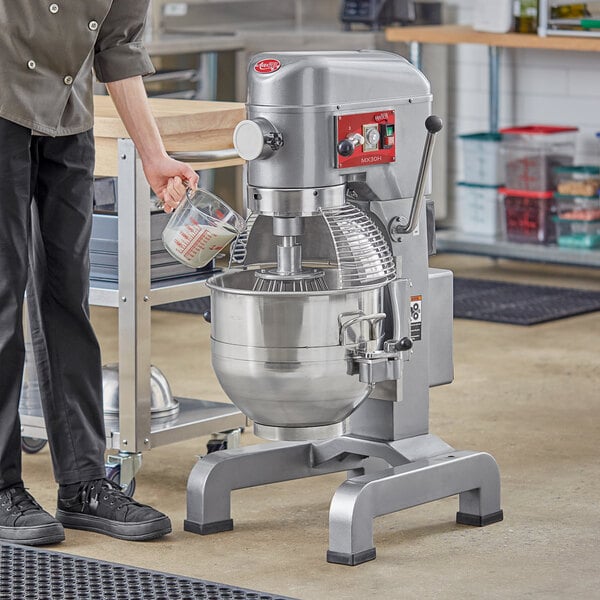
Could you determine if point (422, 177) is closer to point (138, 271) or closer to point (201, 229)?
point (201, 229)

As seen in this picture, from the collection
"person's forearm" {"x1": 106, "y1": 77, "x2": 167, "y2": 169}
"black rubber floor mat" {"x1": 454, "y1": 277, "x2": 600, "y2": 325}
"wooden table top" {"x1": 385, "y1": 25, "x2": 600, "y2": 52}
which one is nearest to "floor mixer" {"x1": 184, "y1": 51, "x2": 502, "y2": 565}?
"person's forearm" {"x1": 106, "y1": 77, "x2": 167, "y2": 169}

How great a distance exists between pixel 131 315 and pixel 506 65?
13.4 ft

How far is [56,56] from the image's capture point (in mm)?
2867

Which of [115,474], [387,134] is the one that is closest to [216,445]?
[115,474]

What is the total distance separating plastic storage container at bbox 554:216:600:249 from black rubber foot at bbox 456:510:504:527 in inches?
133

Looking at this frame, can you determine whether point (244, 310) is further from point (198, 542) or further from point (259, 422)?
point (198, 542)

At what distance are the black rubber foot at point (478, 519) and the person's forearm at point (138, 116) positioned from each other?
0.99m

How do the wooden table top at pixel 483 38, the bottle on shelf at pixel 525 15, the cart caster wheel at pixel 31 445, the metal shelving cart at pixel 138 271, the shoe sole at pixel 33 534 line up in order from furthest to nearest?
the bottle on shelf at pixel 525 15
the wooden table top at pixel 483 38
the cart caster wheel at pixel 31 445
the metal shelving cart at pixel 138 271
the shoe sole at pixel 33 534

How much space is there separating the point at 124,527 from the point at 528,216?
12.7ft

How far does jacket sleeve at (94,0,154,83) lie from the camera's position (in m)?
3.02

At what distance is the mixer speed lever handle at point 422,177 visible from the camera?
9.39 feet

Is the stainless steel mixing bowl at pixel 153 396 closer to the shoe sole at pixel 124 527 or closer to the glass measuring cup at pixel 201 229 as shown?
the shoe sole at pixel 124 527

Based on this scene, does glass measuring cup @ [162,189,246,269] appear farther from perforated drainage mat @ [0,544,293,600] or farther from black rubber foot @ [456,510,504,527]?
black rubber foot @ [456,510,504,527]

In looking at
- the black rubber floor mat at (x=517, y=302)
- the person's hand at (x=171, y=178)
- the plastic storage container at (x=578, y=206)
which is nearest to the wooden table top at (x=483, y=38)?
the plastic storage container at (x=578, y=206)
